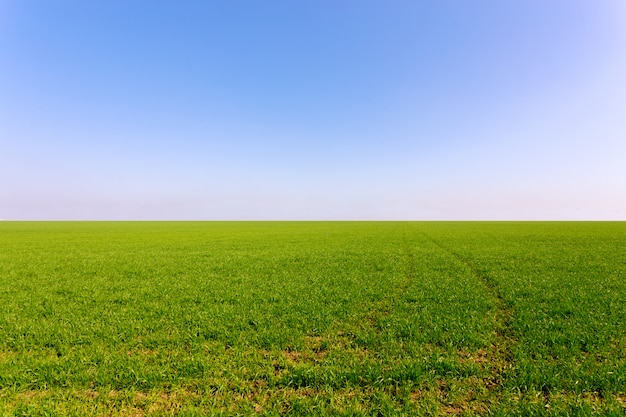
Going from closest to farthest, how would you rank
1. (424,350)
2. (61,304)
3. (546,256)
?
(424,350) → (61,304) → (546,256)

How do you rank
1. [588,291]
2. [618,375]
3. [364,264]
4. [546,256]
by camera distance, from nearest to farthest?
1. [618,375]
2. [588,291]
3. [364,264]
4. [546,256]

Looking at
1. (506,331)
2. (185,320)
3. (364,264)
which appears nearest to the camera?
(506,331)

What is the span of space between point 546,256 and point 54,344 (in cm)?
2911

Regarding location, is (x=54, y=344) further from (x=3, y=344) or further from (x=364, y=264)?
(x=364, y=264)

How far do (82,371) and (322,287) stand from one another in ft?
29.1

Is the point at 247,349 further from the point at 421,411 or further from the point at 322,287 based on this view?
the point at 322,287

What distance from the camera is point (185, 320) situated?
9.09 m

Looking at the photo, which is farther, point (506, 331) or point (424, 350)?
point (506, 331)

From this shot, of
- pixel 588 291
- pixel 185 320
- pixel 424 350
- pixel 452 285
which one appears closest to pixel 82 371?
pixel 185 320

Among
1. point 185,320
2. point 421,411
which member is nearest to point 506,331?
point 421,411

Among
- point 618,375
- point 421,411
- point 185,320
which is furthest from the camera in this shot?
point 185,320

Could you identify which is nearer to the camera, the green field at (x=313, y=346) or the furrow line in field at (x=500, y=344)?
the green field at (x=313, y=346)

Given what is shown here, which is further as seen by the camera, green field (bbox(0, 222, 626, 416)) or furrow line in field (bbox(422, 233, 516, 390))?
furrow line in field (bbox(422, 233, 516, 390))

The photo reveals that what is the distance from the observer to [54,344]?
291 inches
